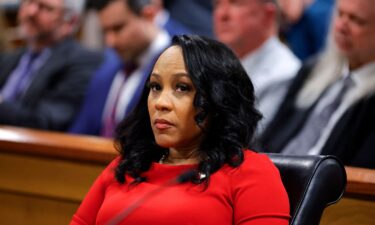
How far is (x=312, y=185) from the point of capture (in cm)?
155

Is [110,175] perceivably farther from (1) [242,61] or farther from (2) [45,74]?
(2) [45,74]

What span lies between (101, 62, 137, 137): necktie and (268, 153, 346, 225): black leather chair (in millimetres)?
1529

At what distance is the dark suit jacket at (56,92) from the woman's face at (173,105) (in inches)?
69.7

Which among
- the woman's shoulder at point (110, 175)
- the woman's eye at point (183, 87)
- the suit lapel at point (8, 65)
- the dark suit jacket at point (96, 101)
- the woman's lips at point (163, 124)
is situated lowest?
the suit lapel at point (8, 65)

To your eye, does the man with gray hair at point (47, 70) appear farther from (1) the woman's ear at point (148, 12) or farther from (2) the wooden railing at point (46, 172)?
(2) the wooden railing at point (46, 172)

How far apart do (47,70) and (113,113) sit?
1.82ft

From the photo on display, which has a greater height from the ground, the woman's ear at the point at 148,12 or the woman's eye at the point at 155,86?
the woman's eye at the point at 155,86

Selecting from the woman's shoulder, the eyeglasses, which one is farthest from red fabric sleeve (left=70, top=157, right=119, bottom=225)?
the eyeglasses

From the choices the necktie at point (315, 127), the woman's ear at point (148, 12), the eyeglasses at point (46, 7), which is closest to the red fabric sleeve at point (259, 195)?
the necktie at point (315, 127)

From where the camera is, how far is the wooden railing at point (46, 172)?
92.4 inches

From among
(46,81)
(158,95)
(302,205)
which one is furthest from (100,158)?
(46,81)

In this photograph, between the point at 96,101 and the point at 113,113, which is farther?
the point at 96,101

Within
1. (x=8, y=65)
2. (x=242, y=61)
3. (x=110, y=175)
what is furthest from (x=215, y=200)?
(x=8, y=65)

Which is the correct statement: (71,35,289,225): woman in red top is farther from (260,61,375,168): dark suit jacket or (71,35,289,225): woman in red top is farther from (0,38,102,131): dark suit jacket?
(0,38,102,131): dark suit jacket
